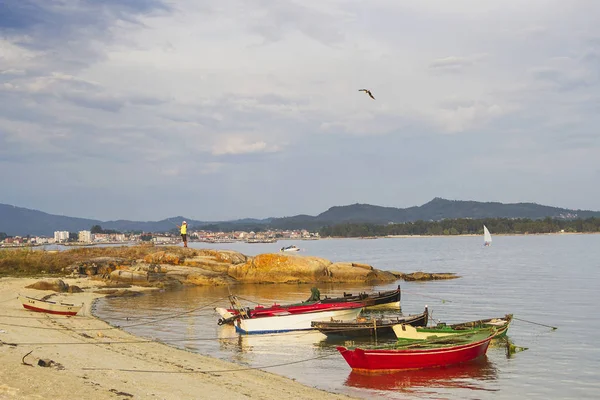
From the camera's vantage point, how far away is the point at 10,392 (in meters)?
11.8

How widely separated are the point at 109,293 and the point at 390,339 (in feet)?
Result: 72.3

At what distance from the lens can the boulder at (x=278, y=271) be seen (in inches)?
1997

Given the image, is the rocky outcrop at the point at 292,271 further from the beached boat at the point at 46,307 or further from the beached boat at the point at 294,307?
the beached boat at the point at 46,307

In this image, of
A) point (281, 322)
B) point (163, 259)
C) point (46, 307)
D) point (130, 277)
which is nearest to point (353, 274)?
point (163, 259)

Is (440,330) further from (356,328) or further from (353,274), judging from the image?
(353,274)

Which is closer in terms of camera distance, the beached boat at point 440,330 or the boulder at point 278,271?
the beached boat at point 440,330

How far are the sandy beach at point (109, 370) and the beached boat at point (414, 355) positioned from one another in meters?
2.87

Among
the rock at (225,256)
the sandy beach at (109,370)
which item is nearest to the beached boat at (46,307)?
the sandy beach at (109,370)

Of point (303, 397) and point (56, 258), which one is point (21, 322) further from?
point (56, 258)

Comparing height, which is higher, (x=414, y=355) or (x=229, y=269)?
(x=229, y=269)

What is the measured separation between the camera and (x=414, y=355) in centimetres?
1994

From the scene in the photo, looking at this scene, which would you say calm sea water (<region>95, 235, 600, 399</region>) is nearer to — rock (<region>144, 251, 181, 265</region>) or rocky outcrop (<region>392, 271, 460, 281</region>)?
rocky outcrop (<region>392, 271, 460, 281</region>)

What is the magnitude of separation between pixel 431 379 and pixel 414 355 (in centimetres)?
104

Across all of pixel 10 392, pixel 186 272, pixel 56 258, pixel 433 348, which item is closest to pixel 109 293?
pixel 186 272
